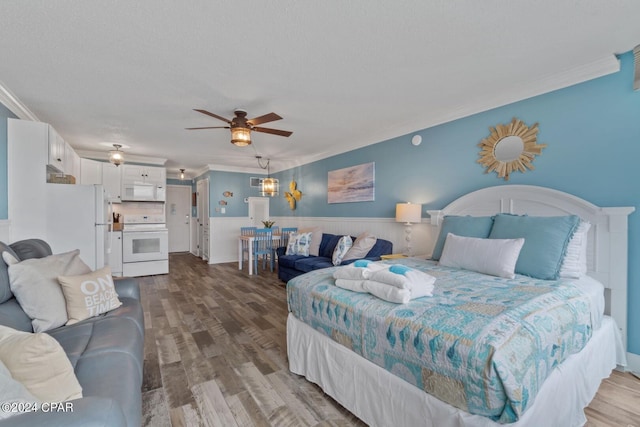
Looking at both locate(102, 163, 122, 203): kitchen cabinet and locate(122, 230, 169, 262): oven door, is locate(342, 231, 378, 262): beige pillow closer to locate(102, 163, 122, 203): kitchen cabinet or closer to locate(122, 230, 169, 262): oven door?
locate(122, 230, 169, 262): oven door

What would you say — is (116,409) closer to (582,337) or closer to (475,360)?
(475,360)

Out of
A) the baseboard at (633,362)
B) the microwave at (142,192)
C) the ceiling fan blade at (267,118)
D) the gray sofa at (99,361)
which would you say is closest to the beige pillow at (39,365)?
the gray sofa at (99,361)

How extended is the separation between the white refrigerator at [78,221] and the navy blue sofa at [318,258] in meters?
2.60

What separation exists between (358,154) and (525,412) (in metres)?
4.18

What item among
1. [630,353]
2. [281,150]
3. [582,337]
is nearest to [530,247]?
[582,337]

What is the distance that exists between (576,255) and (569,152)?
3.26ft

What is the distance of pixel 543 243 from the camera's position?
2158 mm

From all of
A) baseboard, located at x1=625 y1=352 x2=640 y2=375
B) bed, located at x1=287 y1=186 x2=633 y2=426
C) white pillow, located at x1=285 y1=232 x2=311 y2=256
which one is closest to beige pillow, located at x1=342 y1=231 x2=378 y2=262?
white pillow, located at x1=285 y1=232 x2=311 y2=256

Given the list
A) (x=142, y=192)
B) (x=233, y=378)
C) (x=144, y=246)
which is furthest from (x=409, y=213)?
(x=142, y=192)

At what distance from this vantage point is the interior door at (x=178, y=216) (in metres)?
8.51

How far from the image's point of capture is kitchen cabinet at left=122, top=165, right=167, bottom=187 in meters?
5.90

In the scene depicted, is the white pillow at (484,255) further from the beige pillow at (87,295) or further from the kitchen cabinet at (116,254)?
the kitchen cabinet at (116,254)

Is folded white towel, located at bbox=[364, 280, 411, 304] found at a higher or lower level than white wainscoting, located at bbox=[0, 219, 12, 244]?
lower

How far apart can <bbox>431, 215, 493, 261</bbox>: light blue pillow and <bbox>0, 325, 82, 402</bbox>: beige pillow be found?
283cm
